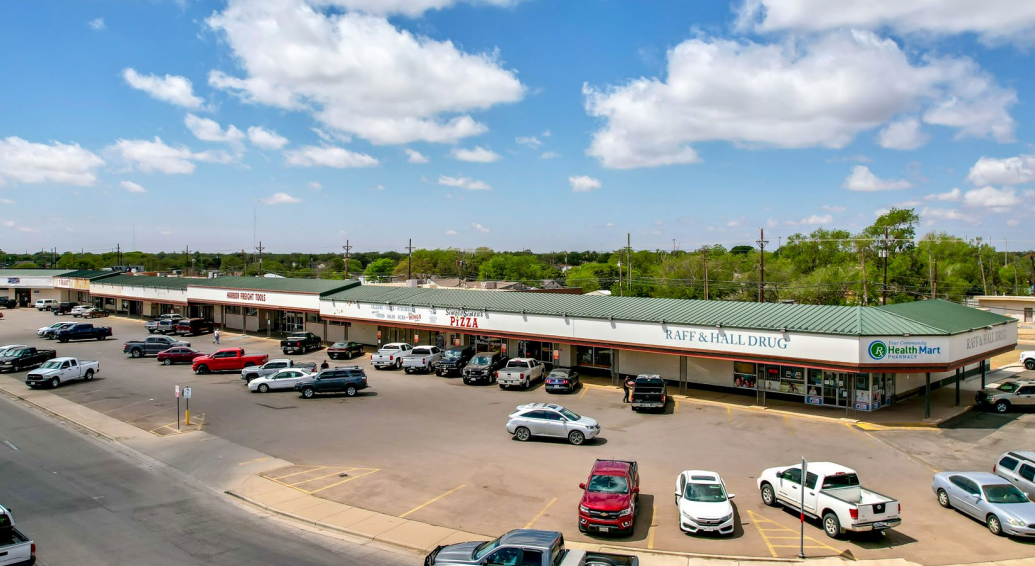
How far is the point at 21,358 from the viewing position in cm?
4253

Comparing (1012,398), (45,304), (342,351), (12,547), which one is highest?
(12,547)

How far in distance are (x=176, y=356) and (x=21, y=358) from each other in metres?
10.1

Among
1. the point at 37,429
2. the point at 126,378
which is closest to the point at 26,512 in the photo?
the point at 37,429

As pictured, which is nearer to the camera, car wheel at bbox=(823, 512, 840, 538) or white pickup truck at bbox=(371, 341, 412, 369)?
car wheel at bbox=(823, 512, 840, 538)

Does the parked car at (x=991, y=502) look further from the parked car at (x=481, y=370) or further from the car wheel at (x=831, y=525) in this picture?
the parked car at (x=481, y=370)

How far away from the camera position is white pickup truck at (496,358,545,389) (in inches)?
1398

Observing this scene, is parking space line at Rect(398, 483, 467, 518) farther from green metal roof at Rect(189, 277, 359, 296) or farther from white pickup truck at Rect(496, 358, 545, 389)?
green metal roof at Rect(189, 277, 359, 296)

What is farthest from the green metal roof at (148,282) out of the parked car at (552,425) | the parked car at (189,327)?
the parked car at (552,425)

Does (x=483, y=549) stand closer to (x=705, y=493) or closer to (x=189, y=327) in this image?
(x=705, y=493)

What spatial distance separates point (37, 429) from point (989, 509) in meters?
35.4

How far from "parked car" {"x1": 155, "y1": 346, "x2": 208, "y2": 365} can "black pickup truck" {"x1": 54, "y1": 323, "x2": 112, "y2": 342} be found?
746 inches

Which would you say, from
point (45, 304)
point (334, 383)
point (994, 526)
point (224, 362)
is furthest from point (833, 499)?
point (45, 304)

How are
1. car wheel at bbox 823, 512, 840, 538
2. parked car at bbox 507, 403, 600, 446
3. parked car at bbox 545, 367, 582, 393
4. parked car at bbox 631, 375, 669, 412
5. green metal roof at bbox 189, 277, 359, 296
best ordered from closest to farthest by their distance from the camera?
car wheel at bbox 823, 512, 840, 538
parked car at bbox 507, 403, 600, 446
parked car at bbox 631, 375, 669, 412
parked car at bbox 545, 367, 582, 393
green metal roof at bbox 189, 277, 359, 296

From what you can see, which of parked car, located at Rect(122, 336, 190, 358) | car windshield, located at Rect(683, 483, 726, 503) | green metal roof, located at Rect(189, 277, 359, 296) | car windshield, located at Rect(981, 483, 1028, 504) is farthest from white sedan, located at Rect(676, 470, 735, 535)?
parked car, located at Rect(122, 336, 190, 358)
